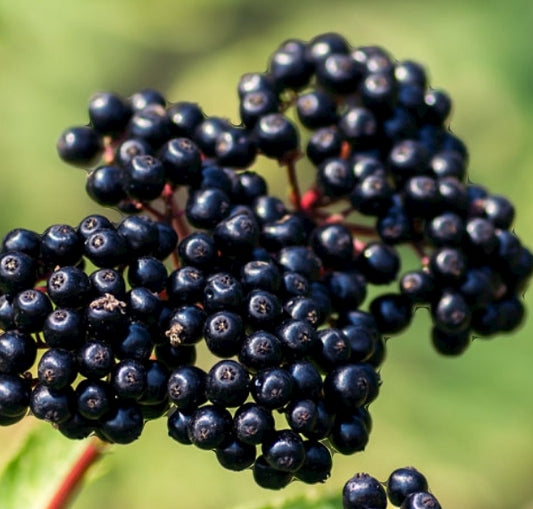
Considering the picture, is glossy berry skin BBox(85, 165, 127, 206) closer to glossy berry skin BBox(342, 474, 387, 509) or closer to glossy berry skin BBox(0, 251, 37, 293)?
glossy berry skin BBox(0, 251, 37, 293)

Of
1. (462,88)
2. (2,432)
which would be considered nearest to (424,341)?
(462,88)

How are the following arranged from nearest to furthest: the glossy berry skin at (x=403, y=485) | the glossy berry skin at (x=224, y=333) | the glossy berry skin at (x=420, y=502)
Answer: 1. the glossy berry skin at (x=420, y=502)
2. the glossy berry skin at (x=403, y=485)
3. the glossy berry skin at (x=224, y=333)

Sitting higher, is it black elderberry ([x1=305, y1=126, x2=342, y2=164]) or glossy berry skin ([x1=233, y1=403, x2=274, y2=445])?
black elderberry ([x1=305, y1=126, x2=342, y2=164])

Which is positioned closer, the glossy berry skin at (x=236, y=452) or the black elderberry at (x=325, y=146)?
the glossy berry skin at (x=236, y=452)

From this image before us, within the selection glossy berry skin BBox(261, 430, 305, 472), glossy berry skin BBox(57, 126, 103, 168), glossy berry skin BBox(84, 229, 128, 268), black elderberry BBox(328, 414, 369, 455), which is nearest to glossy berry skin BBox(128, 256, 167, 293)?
glossy berry skin BBox(84, 229, 128, 268)

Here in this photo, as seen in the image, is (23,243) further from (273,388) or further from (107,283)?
(273,388)

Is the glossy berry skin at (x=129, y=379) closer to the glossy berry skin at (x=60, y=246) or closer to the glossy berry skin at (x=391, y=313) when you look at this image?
the glossy berry skin at (x=60, y=246)

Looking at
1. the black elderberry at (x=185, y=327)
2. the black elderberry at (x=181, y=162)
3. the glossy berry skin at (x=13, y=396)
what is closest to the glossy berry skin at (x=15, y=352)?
the glossy berry skin at (x=13, y=396)

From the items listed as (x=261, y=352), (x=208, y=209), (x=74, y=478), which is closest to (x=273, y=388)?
(x=261, y=352)
